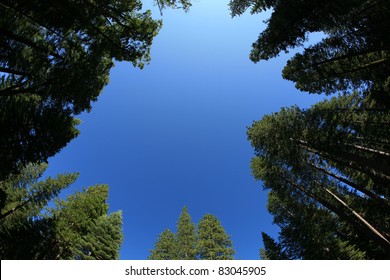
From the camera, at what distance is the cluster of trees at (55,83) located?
9.20m

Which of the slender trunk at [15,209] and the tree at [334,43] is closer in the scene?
the tree at [334,43]

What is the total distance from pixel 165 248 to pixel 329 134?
65.7ft

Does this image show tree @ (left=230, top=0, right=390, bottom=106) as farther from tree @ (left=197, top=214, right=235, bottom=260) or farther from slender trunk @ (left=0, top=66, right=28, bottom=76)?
tree @ (left=197, top=214, right=235, bottom=260)

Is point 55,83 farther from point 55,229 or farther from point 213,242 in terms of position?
point 213,242

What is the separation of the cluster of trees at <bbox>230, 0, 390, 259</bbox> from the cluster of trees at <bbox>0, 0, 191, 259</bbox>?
6377mm

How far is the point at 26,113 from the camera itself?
10008 millimetres

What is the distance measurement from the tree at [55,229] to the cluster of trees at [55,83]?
0.05 meters

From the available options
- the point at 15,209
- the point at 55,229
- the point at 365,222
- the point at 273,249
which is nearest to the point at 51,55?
the point at 55,229

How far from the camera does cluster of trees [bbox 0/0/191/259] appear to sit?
30.2 ft

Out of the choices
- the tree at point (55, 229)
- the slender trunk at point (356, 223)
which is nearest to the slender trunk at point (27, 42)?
the tree at point (55, 229)

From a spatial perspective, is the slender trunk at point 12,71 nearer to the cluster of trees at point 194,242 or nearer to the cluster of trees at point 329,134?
the cluster of trees at point 329,134
